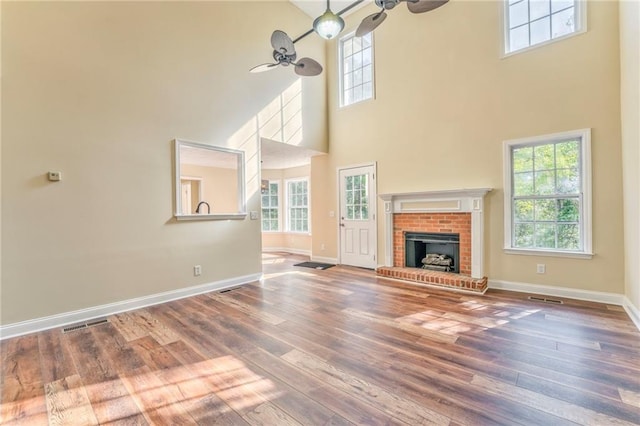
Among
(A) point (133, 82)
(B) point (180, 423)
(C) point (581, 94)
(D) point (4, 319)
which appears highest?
(A) point (133, 82)

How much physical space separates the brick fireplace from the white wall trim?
4.59ft

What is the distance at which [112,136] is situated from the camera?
11.4 ft

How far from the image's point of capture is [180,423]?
5.39 feet

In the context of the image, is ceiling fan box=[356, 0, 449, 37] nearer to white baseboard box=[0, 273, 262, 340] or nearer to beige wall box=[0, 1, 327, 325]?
beige wall box=[0, 1, 327, 325]

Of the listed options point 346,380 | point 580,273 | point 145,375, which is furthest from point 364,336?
point 580,273

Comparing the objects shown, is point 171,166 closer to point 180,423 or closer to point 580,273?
point 180,423

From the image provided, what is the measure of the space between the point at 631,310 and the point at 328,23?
14.2 feet

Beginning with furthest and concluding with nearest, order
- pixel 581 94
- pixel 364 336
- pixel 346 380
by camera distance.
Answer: pixel 581 94
pixel 364 336
pixel 346 380

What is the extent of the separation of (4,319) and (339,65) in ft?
21.2

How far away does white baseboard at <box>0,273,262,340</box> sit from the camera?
9.46 feet

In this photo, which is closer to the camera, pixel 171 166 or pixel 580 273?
pixel 580 273

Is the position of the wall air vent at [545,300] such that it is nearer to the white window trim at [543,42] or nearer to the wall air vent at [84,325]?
the white window trim at [543,42]

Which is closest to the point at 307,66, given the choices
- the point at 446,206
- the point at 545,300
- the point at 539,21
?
the point at 446,206

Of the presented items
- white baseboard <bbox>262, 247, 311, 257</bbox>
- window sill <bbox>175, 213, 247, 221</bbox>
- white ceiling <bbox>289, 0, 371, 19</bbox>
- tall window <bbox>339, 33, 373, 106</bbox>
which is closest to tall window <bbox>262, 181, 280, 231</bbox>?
white baseboard <bbox>262, 247, 311, 257</bbox>
